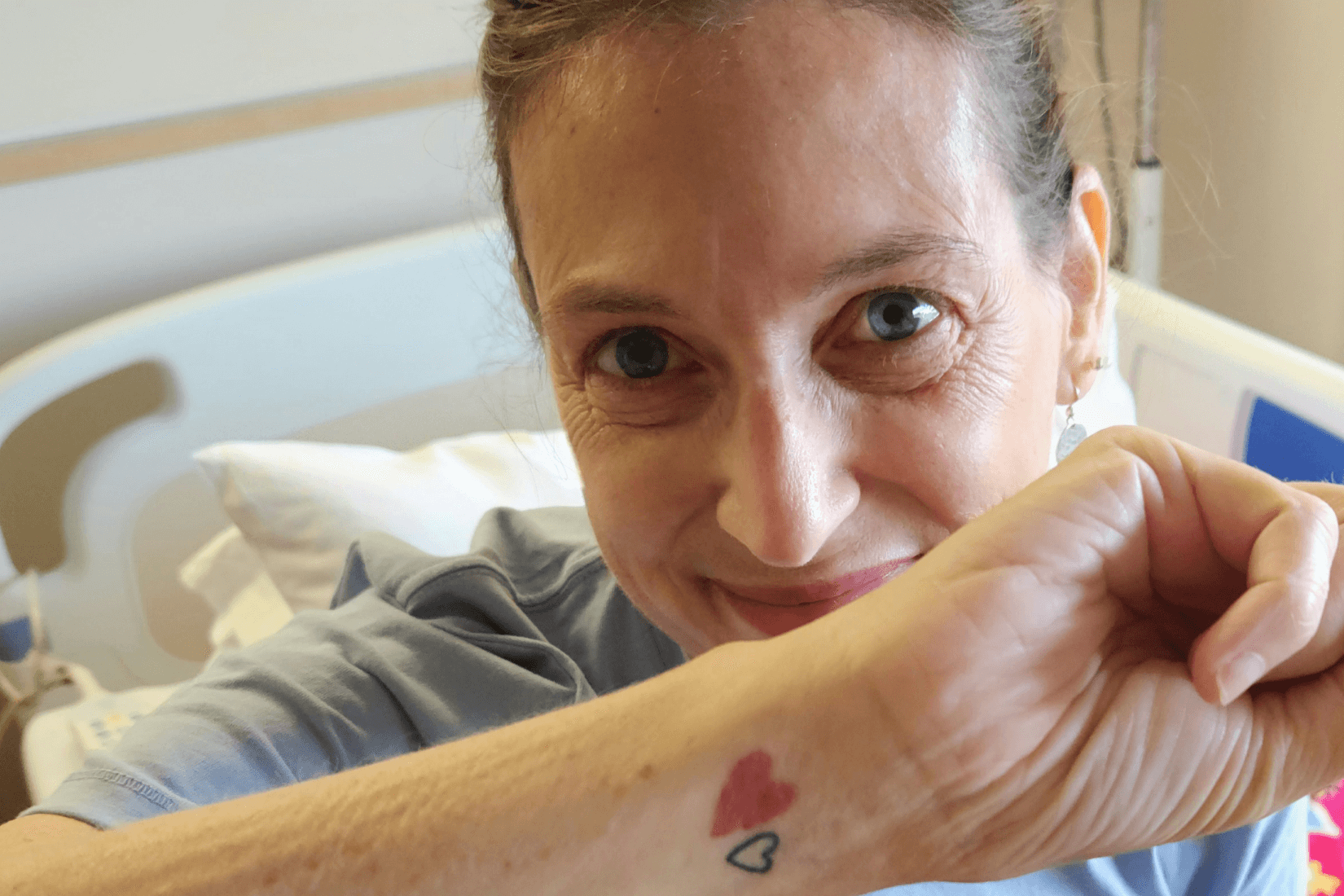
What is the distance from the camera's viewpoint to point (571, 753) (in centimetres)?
64

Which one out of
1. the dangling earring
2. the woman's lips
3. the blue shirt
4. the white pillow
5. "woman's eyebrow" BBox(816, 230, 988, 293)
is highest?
"woman's eyebrow" BBox(816, 230, 988, 293)

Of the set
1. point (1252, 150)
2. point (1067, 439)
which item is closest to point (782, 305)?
point (1067, 439)

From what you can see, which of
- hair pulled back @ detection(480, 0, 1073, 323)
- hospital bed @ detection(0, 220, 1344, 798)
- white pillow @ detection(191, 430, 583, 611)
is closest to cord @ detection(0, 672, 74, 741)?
hospital bed @ detection(0, 220, 1344, 798)

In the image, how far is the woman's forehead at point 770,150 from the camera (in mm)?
805

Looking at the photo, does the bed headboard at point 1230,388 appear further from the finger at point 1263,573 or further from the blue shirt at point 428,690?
the finger at point 1263,573

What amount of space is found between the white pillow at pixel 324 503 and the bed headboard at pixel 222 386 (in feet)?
0.66

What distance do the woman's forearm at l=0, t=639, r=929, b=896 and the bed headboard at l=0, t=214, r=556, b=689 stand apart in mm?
1222

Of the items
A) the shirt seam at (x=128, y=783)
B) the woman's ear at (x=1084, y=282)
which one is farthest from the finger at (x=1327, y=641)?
the shirt seam at (x=128, y=783)

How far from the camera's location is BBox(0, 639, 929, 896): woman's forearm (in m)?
0.61

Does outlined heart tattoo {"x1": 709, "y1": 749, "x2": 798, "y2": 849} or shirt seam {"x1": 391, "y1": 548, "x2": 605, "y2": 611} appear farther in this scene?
shirt seam {"x1": 391, "y1": 548, "x2": 605, "y2": 611}

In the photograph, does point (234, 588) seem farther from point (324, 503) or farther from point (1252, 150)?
point (1252, 150)

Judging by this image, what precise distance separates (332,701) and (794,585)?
44 centimetres

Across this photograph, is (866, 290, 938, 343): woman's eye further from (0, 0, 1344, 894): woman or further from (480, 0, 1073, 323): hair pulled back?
(480, 0, 1073, 323): hair pulled back

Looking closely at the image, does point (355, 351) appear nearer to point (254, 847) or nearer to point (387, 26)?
point (387, 26)
